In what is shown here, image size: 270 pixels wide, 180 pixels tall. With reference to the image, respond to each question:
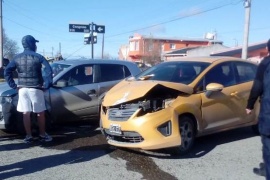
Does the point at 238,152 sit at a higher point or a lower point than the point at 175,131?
lower

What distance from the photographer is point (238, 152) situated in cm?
597

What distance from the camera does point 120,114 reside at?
18.4 feet

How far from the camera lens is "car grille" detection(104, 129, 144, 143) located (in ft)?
17.6

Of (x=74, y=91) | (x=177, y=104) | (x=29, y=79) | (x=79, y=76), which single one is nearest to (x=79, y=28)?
(x=79, y=76)

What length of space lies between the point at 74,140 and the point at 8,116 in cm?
130

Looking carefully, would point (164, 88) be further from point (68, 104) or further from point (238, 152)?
point (68, 104)

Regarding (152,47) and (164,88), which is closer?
(164,88)

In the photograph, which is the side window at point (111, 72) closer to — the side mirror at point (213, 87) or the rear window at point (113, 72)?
the rear window at point (113, 72)

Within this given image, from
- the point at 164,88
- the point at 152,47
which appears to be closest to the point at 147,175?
the point at 164,88

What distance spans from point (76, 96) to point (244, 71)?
3.51 metres

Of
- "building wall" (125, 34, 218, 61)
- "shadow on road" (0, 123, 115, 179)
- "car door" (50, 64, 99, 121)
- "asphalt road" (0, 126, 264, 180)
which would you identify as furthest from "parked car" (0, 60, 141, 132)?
"building wall" (125, 34, 218, 61)

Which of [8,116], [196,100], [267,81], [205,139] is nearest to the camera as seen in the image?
[267,81]

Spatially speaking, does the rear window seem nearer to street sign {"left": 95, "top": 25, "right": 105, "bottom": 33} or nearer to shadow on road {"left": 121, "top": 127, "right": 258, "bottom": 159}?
shadow on road {"left": 121, "top": 127, "right": 258, "bottom": 159}

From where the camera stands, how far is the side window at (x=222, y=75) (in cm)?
625
